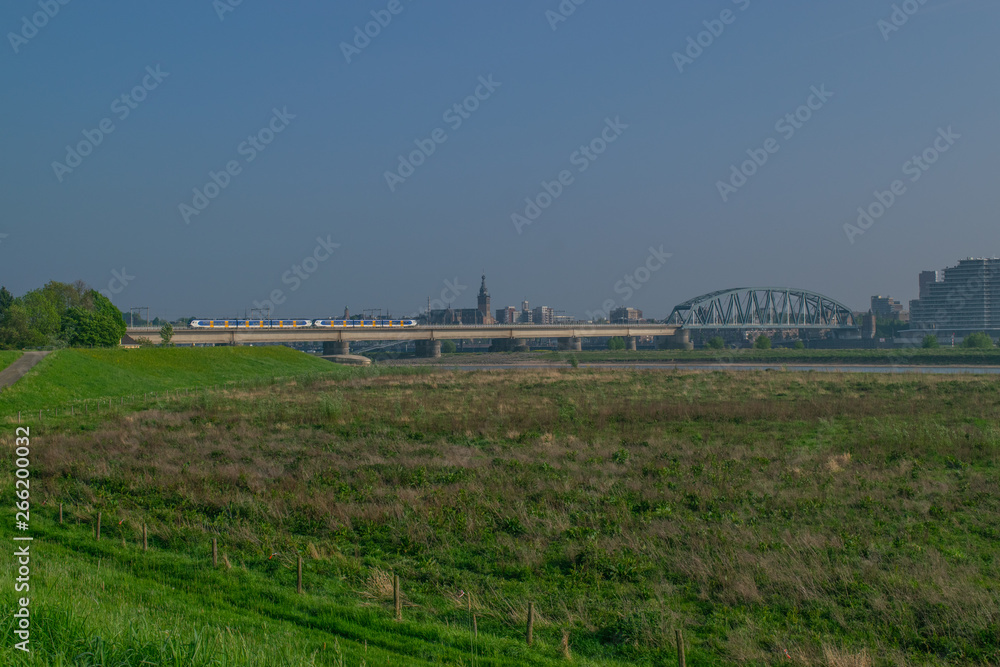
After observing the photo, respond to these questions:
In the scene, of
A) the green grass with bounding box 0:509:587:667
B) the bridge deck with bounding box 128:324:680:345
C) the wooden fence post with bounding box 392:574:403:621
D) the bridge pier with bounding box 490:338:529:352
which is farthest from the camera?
the bridge pier with bounding box 490:338:529:352

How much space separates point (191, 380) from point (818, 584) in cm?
6424

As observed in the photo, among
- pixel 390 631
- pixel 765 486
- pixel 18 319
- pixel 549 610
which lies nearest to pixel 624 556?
pixel 549 610

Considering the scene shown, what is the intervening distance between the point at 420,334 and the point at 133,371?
8065cm

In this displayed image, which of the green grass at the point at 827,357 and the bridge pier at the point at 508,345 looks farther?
the bridge pier at the point at 508,345

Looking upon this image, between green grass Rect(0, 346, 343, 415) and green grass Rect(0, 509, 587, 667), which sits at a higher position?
green grass Rect(0, 346, 343, 415)

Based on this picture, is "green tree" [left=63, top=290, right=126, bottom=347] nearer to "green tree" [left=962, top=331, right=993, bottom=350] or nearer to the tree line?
the tree line

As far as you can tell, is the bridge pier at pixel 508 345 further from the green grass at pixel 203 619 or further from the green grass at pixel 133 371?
the green grass at pixel 203 619

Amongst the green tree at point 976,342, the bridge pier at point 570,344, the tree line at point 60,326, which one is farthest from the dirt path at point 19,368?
the green tree at point 976,342

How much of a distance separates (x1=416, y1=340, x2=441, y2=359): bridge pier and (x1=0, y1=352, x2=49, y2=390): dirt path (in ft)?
292

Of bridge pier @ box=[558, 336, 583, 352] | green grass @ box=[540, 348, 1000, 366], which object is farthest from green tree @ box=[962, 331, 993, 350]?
bridge pier @ box=[558, 336, 583, 352]

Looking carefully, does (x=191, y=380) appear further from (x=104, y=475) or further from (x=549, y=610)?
(x=549, y=610)

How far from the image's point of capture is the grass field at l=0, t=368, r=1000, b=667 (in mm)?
10695

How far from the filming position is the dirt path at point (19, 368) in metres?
48.0

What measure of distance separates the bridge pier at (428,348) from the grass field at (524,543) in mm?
114833
